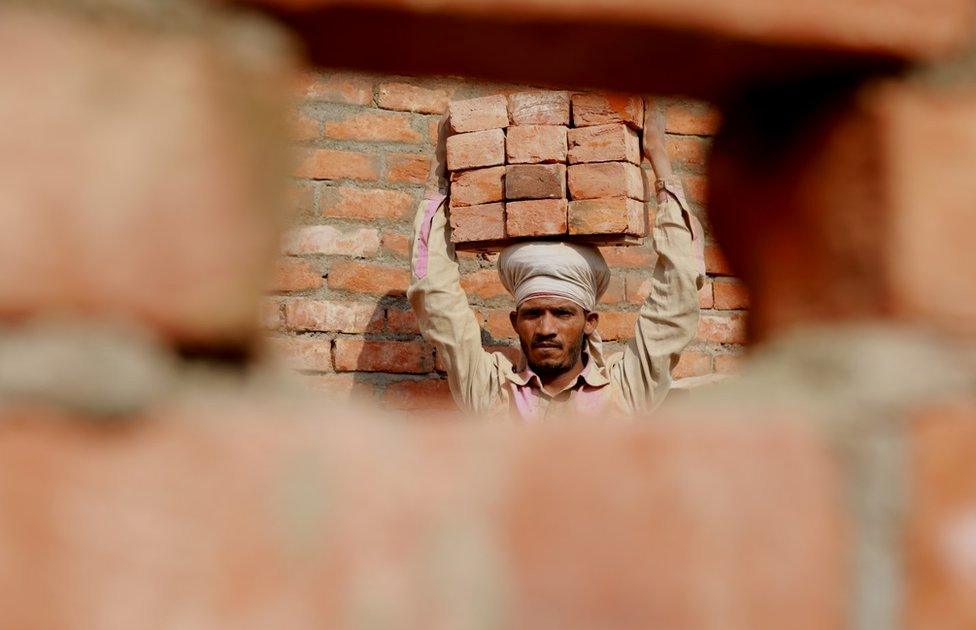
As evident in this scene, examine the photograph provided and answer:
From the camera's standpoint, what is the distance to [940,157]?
0.54 meters

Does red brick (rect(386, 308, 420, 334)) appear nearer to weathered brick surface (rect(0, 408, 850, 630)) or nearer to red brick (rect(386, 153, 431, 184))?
red brick (rect(386, 153, 431, 184))

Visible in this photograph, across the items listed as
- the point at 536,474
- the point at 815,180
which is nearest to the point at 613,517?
the point at 536,474

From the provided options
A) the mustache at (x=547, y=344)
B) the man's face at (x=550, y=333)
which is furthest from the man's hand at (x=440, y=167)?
the mustache at (x=547, y=344)

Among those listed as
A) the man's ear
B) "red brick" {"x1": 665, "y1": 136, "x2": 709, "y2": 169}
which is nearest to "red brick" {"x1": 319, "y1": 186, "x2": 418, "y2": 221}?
the man's ear

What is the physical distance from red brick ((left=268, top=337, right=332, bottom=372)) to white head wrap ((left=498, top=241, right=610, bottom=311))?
2.11 ft

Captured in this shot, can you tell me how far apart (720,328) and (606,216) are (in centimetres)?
76

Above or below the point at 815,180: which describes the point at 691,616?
below

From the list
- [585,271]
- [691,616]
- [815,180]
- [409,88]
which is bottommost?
[691,616]

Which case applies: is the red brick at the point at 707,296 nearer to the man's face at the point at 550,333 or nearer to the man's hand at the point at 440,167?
the man's face at the point at 550,333

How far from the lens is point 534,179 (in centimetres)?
330

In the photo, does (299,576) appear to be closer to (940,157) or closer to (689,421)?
(689,421)

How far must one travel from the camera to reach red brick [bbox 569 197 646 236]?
10.8ft

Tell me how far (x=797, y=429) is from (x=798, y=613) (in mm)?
85

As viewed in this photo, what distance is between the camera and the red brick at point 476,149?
11.0ft
